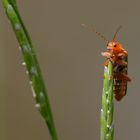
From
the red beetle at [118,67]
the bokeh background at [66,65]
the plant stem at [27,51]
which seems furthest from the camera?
the bokeh background at [66,65]

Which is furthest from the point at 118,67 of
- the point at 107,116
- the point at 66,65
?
the point at 66,65

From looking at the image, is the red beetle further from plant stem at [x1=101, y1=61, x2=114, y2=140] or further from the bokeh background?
the bokeh background

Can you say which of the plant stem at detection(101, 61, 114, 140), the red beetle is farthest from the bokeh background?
the plant stem at detection(101, 61, 114, 140)

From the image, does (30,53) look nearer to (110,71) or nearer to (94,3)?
(110,71)

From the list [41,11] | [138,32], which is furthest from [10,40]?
[138,32]

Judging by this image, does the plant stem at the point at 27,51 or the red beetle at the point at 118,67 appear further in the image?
the red beetle at the point at 118,67

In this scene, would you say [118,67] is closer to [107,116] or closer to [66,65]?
[107,116]

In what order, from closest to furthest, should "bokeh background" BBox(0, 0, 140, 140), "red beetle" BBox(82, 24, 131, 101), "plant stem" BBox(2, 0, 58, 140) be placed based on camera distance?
"plant stem" BBox(2, 0, 58, 140)
"red beetle" BBox(82, 24, 131, 101)
"bokeh background" BBox(0, 0, 140, 140)

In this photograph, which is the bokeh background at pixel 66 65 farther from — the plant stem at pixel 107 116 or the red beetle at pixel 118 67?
the plant stem at pixel 107 116

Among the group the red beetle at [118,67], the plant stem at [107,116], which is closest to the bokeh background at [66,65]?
the red beetle at [118,67]
